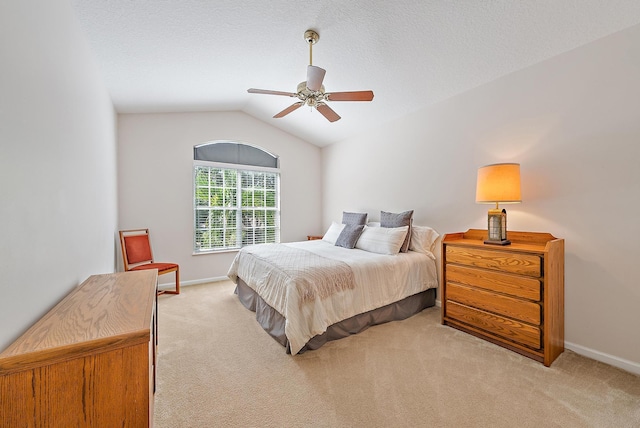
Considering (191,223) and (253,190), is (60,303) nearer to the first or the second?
(191,223)

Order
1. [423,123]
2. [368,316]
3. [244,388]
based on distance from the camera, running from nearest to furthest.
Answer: [244,388] → [368,316] → [423,123]

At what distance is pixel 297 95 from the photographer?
235 cm

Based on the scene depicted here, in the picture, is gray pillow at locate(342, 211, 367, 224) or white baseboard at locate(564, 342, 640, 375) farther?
gray pillow at locate(342, 211, 367, 224)

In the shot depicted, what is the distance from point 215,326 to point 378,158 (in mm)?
3169

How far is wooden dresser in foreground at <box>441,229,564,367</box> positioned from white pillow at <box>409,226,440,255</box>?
20.7 inches

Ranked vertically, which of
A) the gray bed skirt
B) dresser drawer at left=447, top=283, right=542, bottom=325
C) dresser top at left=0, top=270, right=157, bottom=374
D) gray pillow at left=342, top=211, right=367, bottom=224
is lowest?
the gray bed skirt

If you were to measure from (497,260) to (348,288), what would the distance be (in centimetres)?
132

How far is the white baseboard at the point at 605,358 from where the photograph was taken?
1.90 meters

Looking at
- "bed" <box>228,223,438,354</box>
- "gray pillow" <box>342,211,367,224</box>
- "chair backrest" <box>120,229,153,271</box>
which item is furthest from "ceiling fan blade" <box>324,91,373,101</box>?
"chair backrest" <box>120,229,153,271</box>

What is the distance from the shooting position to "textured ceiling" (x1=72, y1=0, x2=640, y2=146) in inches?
76.0

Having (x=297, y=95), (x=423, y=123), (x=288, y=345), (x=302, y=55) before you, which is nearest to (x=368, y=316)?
(x=288, y=345)

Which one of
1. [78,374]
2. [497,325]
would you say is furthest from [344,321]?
[78,374]

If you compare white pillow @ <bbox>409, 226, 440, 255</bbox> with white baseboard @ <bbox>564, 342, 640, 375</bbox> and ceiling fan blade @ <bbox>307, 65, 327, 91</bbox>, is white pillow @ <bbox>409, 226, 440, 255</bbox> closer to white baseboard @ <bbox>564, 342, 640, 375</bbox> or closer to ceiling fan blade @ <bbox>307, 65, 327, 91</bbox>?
white baseboard @ <bbox>564, 342, 640, 375</bbox>

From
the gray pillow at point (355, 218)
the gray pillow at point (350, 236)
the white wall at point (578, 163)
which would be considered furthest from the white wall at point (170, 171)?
the white wall at point (578, 163)
